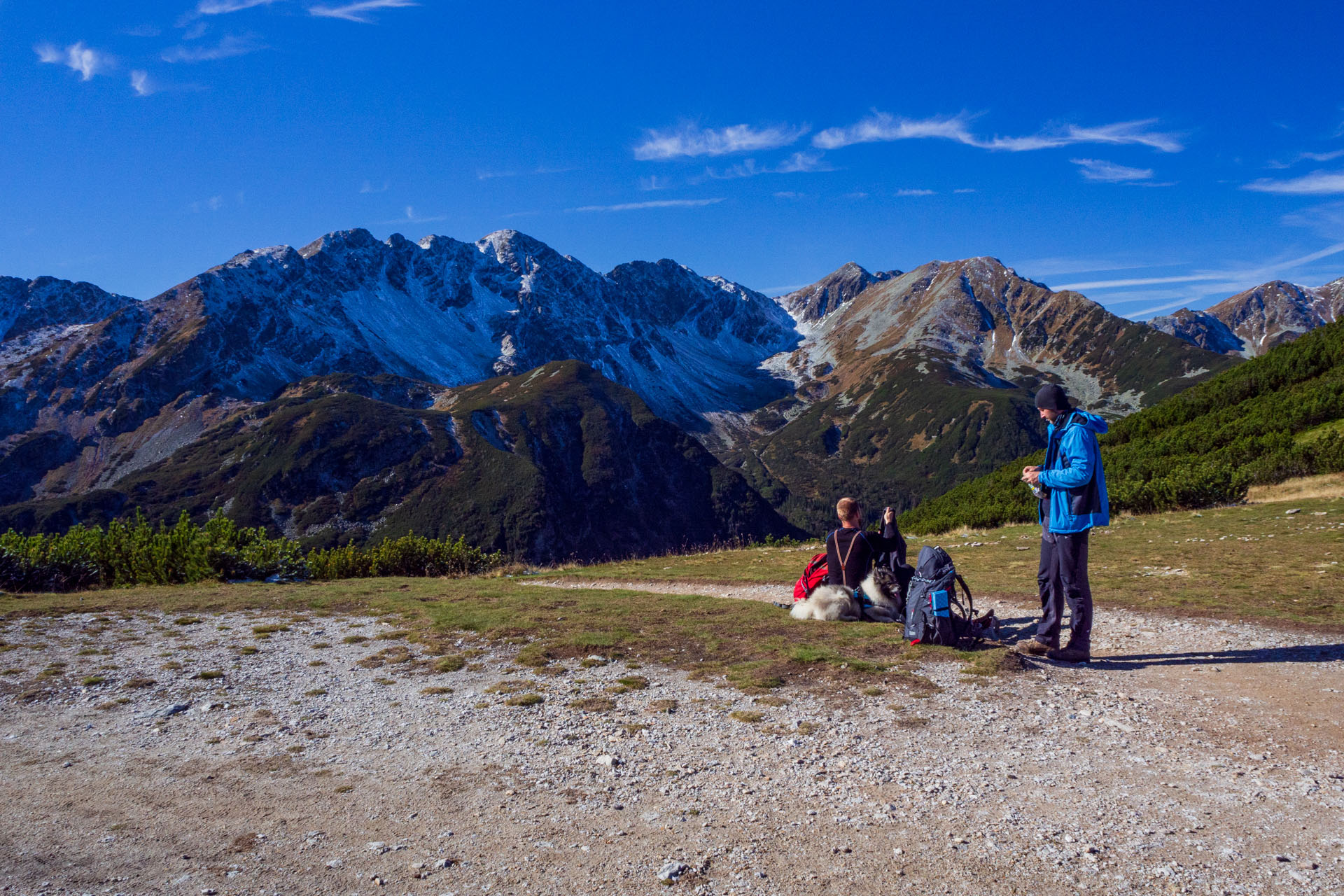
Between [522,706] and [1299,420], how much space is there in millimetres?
32802

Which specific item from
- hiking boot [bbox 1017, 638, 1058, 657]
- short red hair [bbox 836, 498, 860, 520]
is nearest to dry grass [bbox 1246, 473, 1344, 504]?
short red hair [bbox 836, 498, 860, 520]

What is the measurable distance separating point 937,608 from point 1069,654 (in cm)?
159

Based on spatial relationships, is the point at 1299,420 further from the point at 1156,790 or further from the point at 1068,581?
the point at 1156,790

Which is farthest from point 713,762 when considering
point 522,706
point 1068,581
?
point 1068,581

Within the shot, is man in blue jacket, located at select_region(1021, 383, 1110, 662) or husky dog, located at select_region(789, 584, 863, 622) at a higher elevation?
man in blue jacket, located at select_region(1021, 383, 1110, 662)

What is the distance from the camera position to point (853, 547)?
37.8 ft

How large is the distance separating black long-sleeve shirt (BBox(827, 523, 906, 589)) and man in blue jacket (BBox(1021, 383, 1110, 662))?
2690 mm

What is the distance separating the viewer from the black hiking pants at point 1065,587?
28.7ft

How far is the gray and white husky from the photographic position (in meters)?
11.1

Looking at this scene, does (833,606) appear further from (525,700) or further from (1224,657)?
(525,700)

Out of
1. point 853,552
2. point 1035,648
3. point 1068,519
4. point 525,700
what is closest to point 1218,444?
point 853,552

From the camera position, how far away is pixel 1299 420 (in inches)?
1090

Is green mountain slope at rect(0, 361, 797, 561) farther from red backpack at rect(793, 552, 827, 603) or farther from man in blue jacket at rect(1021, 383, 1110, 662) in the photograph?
man in blue jacket at rect(1021, 383, 1110, 662)

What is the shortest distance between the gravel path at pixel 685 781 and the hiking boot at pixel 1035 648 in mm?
429
